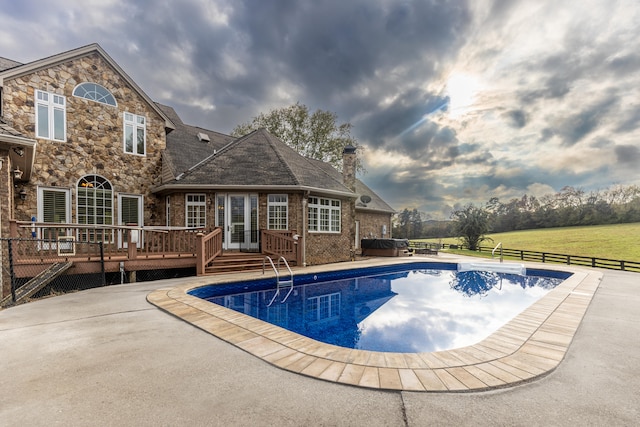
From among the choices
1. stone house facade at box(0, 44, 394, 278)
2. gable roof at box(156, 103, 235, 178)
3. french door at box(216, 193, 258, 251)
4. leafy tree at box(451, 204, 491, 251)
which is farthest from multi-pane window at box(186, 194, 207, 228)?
leafy tree at box(451, 204, 491, 251)

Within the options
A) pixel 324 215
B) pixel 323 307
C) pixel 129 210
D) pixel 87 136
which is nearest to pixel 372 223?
pixel 324 215

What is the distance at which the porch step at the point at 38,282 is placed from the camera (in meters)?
5.65

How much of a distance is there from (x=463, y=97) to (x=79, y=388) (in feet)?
62.6

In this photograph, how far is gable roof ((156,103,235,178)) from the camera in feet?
40.4

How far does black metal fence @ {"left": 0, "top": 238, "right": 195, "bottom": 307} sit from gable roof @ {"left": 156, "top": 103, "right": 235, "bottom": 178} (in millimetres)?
4776

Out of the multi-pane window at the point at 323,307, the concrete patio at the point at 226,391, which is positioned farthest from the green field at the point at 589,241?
the concrete patio at the point at 226,391

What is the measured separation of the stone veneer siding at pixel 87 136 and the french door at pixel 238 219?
3277mm

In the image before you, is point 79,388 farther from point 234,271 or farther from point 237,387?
point 234,271

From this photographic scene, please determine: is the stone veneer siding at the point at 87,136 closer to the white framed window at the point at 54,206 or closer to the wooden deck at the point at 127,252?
the white framed window at the point at 54,206

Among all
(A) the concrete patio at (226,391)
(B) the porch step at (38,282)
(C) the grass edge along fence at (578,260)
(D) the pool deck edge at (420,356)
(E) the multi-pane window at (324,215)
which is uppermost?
(E) the multi-pane window at (324,215)

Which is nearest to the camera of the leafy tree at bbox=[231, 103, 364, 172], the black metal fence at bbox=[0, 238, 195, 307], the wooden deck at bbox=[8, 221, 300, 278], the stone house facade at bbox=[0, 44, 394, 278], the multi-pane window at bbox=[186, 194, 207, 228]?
the black metal fence at bbox=[0, 238, 195, 307]

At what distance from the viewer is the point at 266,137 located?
14.6 metres

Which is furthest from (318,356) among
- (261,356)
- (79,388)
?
(79,388)

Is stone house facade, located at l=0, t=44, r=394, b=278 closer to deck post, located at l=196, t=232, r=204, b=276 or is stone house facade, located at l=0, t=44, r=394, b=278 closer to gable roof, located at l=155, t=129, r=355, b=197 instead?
gable roof, located at l=155, t=129, r=355, b=197
